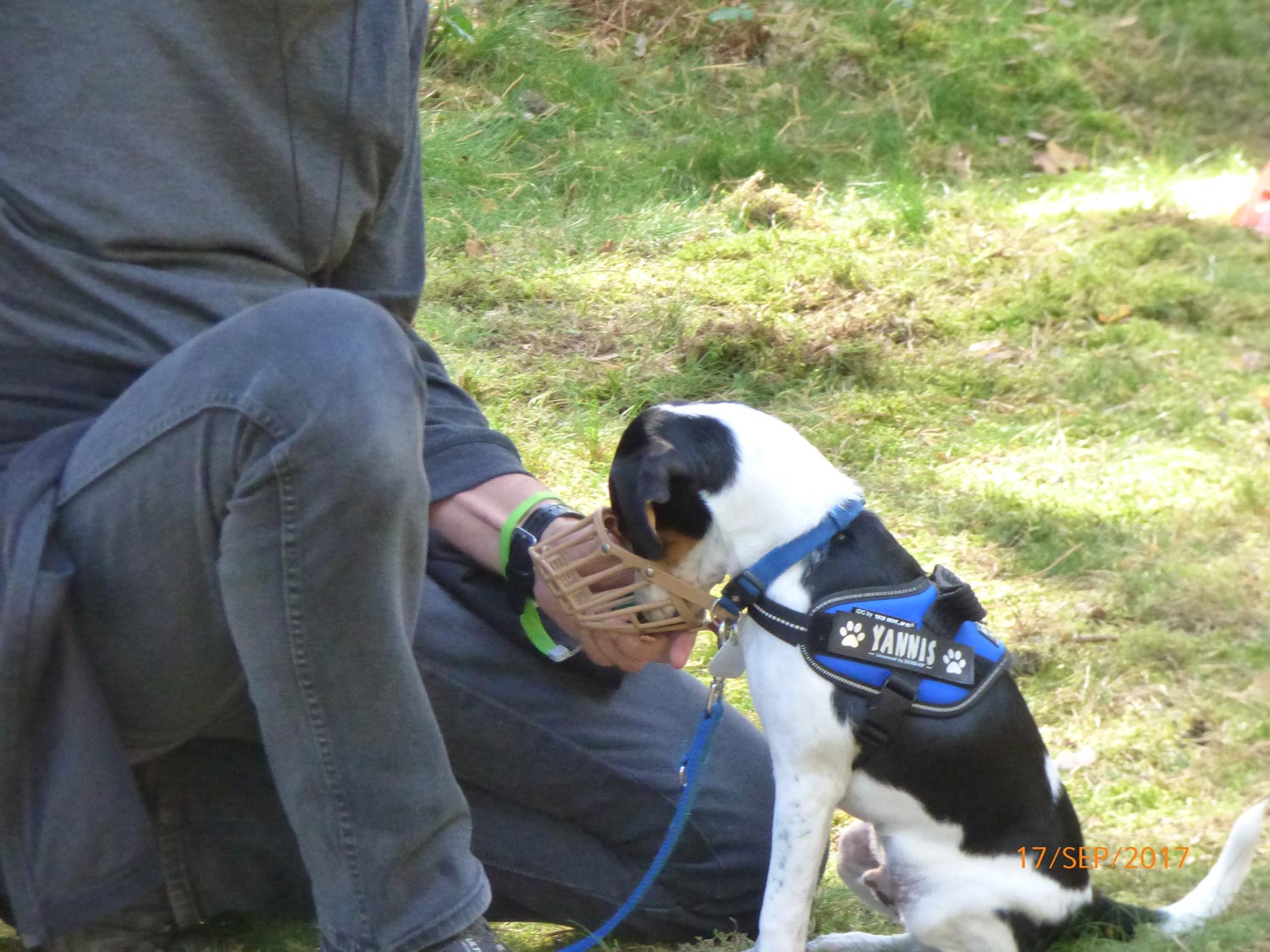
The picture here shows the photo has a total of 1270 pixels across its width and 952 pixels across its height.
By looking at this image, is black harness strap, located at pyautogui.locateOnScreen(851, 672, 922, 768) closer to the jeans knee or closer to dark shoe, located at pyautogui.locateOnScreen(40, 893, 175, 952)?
the jeans knee

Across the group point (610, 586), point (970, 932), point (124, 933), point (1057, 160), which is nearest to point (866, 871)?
point (970, 932)

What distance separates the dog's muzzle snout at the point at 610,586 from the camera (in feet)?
6.84

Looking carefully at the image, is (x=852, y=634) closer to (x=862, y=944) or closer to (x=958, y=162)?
(x=862, y=944)

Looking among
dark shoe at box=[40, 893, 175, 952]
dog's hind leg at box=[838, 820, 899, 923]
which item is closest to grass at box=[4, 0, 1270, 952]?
dog's hind leg at box=[838, 820, 899, 923]

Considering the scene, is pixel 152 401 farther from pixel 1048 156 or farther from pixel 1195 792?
pixel 1048 156

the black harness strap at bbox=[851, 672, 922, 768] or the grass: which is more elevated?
the black harness strap at bbox=[851, 672, 922, 768]

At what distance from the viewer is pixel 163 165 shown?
1905 mm

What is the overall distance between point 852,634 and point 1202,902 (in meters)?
0.68

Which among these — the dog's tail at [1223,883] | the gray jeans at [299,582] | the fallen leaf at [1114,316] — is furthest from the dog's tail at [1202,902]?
the fallen leaf at [1114,316]

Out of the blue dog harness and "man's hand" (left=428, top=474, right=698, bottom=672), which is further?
"man's hand" (left=428, top=474, right=698, bottom=672)

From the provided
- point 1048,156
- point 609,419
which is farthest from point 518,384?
point 1048,156

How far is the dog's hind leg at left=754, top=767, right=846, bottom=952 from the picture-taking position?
2084 millimetres

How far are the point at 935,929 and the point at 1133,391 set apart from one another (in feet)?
7.97
